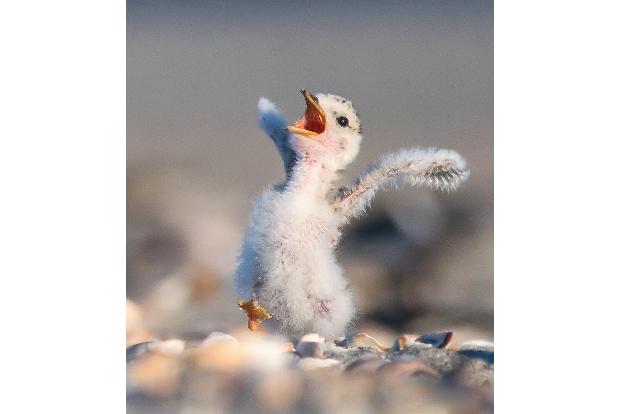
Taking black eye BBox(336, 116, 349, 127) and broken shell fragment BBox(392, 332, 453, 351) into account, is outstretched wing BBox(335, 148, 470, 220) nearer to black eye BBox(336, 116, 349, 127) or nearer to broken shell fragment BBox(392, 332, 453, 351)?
black eye BBox(336, 116, 349, 127)

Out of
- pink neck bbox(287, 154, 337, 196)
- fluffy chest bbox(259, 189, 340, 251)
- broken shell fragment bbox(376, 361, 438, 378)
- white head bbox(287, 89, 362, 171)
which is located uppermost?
white head bbox(287, 89, 362, 171)

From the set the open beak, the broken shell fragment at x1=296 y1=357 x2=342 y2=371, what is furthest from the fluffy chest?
the broken shell fragment at x1=296 y1=357 x2=342 y2=371

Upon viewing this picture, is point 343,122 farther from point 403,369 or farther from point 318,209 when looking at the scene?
point 403,369

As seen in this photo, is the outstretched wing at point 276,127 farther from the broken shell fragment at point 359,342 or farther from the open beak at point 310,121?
the broken shell fragment at point 359,342

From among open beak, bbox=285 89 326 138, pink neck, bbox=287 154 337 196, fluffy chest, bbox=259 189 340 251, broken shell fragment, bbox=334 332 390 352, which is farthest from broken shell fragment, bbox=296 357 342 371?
open beak, bbox=285 89 326 138

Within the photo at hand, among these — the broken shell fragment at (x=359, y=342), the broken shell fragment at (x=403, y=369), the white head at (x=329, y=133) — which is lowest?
the broken shell fragment at (x=403, y=369)

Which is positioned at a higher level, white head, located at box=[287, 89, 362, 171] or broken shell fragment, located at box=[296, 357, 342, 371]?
white head, located at box=[287, 89, 362, 171]

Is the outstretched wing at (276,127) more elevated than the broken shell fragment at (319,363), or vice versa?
the outstretched wing at (276,127)

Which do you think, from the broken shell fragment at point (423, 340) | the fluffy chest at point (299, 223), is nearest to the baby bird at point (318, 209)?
the fluffy chest at point (299, 223)

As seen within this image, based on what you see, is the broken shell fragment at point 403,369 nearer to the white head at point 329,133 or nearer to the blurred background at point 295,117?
the blurred background at point 295,117
